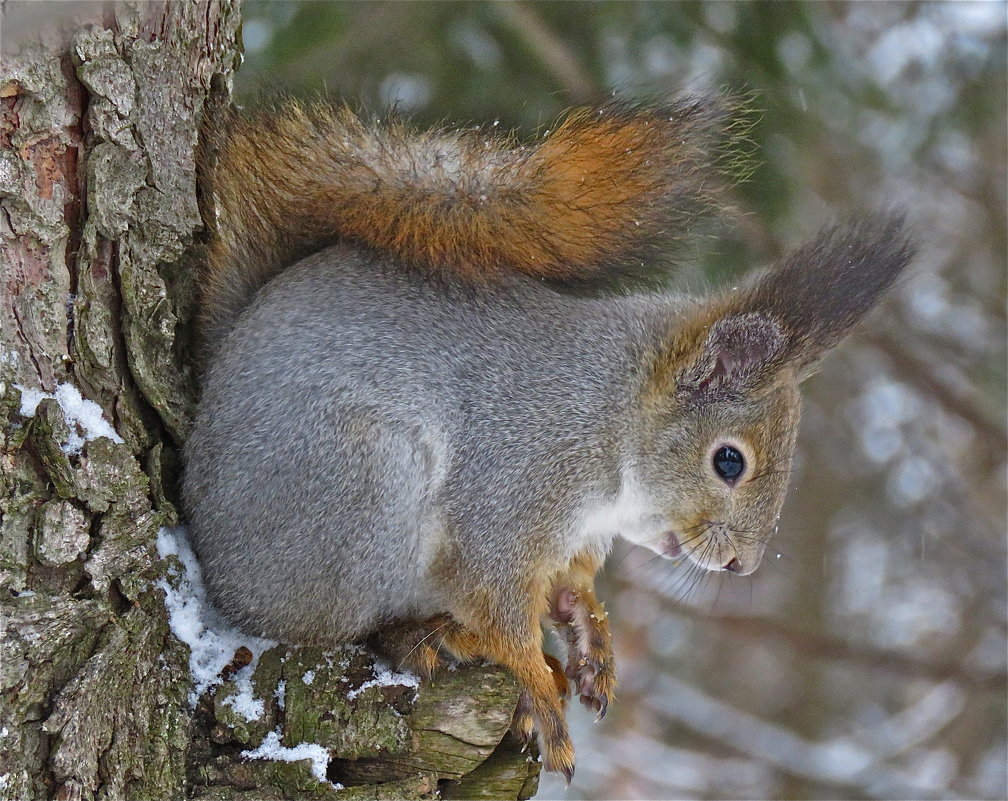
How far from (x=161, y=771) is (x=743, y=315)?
1.05m

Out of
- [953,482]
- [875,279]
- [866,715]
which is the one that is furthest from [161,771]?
[866,715]

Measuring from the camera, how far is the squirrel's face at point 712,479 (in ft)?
5.28

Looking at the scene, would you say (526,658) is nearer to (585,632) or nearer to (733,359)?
(585,632)

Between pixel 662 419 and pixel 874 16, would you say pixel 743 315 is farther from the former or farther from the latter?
pixel 874 16

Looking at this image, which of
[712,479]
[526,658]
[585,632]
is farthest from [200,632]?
[712,479]

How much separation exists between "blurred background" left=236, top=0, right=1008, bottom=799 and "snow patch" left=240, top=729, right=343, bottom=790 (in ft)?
2.61

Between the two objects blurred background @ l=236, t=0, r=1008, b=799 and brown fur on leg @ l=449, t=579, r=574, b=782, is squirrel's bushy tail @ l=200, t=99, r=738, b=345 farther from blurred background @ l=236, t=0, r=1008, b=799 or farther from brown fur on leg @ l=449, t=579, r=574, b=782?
brown fur on leg @ l=449, t=579, r=574, b=782

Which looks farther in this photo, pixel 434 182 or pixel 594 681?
pixel 594 681

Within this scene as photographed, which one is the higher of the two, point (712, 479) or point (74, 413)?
point (74, 413)

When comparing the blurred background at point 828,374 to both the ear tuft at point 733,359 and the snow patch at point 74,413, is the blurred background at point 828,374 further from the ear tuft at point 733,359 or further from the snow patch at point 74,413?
the snow patch at point 74,413

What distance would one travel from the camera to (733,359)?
162 centimetres

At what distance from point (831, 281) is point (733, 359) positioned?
197mm

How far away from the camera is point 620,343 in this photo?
5.41 ft

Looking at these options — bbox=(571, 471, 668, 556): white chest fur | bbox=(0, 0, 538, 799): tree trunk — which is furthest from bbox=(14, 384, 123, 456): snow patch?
bbox=(571, 471, 668, 556): white chest fur
